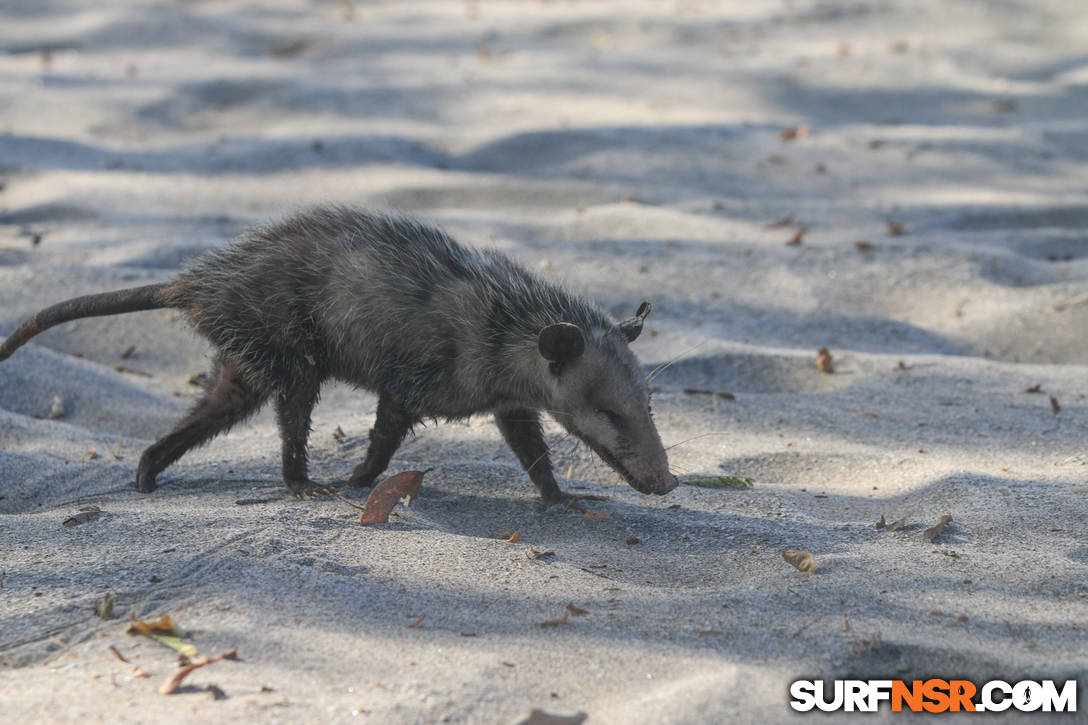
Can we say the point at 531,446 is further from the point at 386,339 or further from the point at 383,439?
the point at 386,339

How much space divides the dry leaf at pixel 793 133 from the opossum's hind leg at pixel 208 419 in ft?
19.7

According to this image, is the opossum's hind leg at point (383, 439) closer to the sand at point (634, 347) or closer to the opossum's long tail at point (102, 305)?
the sand at point (634, 347)

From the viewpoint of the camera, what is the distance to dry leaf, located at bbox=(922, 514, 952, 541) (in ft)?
11.8

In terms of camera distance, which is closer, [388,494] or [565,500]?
[388,494]

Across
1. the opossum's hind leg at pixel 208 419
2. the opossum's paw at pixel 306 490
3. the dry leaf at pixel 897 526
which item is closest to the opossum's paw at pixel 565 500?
the opossum's paw at pixel 306 490

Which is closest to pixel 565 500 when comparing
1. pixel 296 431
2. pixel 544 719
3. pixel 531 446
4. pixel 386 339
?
pixel 531 446

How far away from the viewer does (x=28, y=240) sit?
24.3 ft

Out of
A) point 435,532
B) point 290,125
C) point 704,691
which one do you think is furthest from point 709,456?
point 290,125

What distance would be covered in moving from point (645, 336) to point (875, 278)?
1.62 meters

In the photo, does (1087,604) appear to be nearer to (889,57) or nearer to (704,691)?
(704,691)

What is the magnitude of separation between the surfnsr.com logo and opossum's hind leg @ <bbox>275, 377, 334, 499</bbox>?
2235mm

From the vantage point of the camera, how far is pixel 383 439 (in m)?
4.27

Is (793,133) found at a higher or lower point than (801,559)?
higher

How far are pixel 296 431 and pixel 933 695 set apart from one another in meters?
2.55
